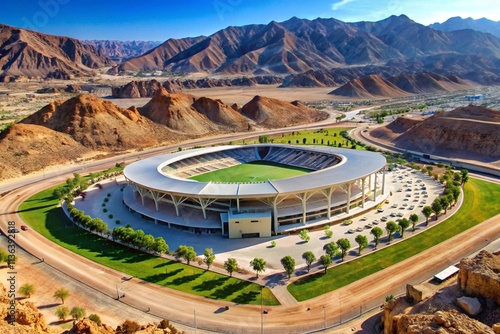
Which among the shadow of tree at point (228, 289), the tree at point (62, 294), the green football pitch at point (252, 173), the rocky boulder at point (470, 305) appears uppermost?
the rocky boulder at point (470, 305)

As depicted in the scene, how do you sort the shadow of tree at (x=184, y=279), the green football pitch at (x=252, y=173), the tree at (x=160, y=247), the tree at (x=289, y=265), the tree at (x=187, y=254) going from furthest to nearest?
the green football pitch at (x=252, y=173)
the tree at (x=160, y=247)
the tree at (x=187, y=254)
the shadow of tree at (x=184, y=279)
the tree at (x=289, y=265)

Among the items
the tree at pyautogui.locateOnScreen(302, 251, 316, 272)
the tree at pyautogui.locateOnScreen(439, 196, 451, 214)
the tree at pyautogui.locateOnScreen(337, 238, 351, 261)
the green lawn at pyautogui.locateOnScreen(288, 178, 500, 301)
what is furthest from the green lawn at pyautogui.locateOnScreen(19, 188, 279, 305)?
the tree at pyautogui.locateOnScreen(439, 196, 451, 214)

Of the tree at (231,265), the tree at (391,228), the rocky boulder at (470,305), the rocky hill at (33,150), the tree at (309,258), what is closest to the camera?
the rocky boulder at (470,305)

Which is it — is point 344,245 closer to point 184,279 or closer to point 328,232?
point 328,232

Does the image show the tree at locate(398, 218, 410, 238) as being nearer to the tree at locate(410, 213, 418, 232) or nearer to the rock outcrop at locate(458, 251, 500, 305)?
the tree at locate(410, 213, 418, 232)

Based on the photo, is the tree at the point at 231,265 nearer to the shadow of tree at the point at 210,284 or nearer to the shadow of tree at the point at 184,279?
the shadow of tree at the point at 210,284

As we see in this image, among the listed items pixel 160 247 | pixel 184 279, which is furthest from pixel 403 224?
pixel 160 247

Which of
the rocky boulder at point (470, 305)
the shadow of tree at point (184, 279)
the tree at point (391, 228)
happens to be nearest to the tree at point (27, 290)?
the shadow of tree at point (184, 279)
